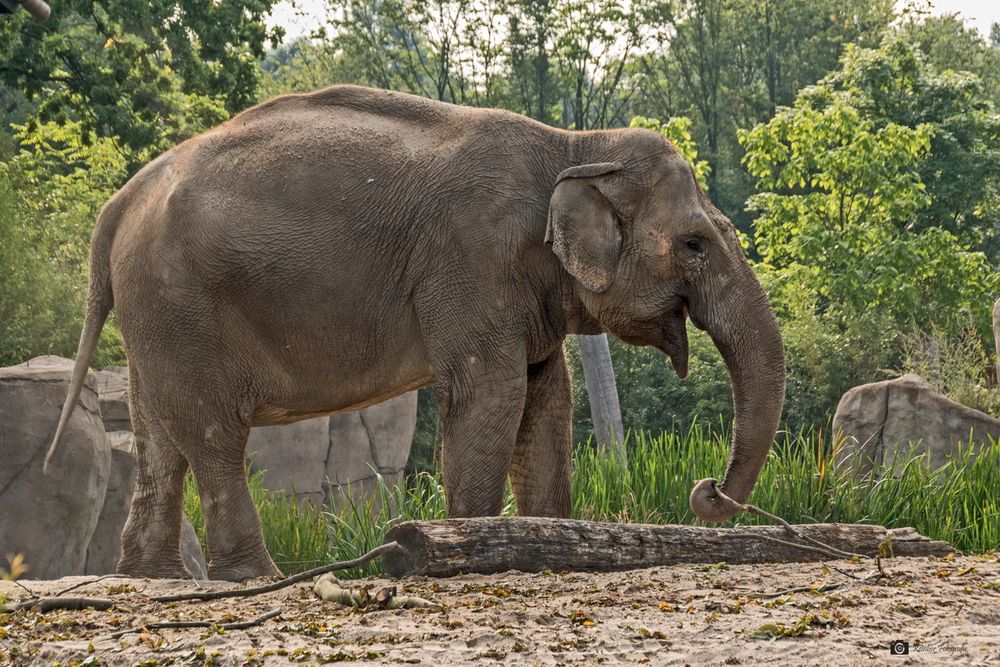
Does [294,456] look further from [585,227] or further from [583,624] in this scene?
[583,624]

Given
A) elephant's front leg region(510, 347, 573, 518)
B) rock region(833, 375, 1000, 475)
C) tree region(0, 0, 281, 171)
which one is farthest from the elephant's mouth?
tree region(0, 0, 281, 171)

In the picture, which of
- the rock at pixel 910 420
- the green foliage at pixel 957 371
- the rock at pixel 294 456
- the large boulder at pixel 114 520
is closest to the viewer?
the large boulder at pixel 114 520

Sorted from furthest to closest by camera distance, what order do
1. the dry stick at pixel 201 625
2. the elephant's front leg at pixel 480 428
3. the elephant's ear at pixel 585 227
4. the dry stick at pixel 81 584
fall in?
the elephant's ear at pixel 585 227
the elephant's front leg at pixel 480 428
the dry stick at pixel 81 584
the dry stick at pixel 201 625

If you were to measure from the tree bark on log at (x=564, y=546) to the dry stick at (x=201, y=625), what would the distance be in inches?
35.6

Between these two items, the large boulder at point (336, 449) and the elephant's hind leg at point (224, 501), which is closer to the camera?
the elephant's hind leg at point (224, 501)

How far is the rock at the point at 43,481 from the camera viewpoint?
9.87 metres

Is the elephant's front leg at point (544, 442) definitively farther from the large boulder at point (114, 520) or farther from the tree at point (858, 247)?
the tree at point (858, 247)

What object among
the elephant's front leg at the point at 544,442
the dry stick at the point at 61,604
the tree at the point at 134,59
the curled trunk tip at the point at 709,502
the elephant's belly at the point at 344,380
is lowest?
the dry stick at the point at 61,604

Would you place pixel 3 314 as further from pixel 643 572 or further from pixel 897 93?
pixel 897 93

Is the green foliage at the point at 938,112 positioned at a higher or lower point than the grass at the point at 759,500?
higher

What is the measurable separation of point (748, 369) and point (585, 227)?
1.06m

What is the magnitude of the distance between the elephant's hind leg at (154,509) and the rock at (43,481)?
8.04ft

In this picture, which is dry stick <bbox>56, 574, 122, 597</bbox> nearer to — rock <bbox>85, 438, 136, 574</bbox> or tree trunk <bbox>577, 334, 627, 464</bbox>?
rock <bbox>85, 438, 136, 574</bbox>


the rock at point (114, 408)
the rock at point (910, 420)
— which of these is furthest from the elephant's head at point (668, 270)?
the rock at point (114, 408)
